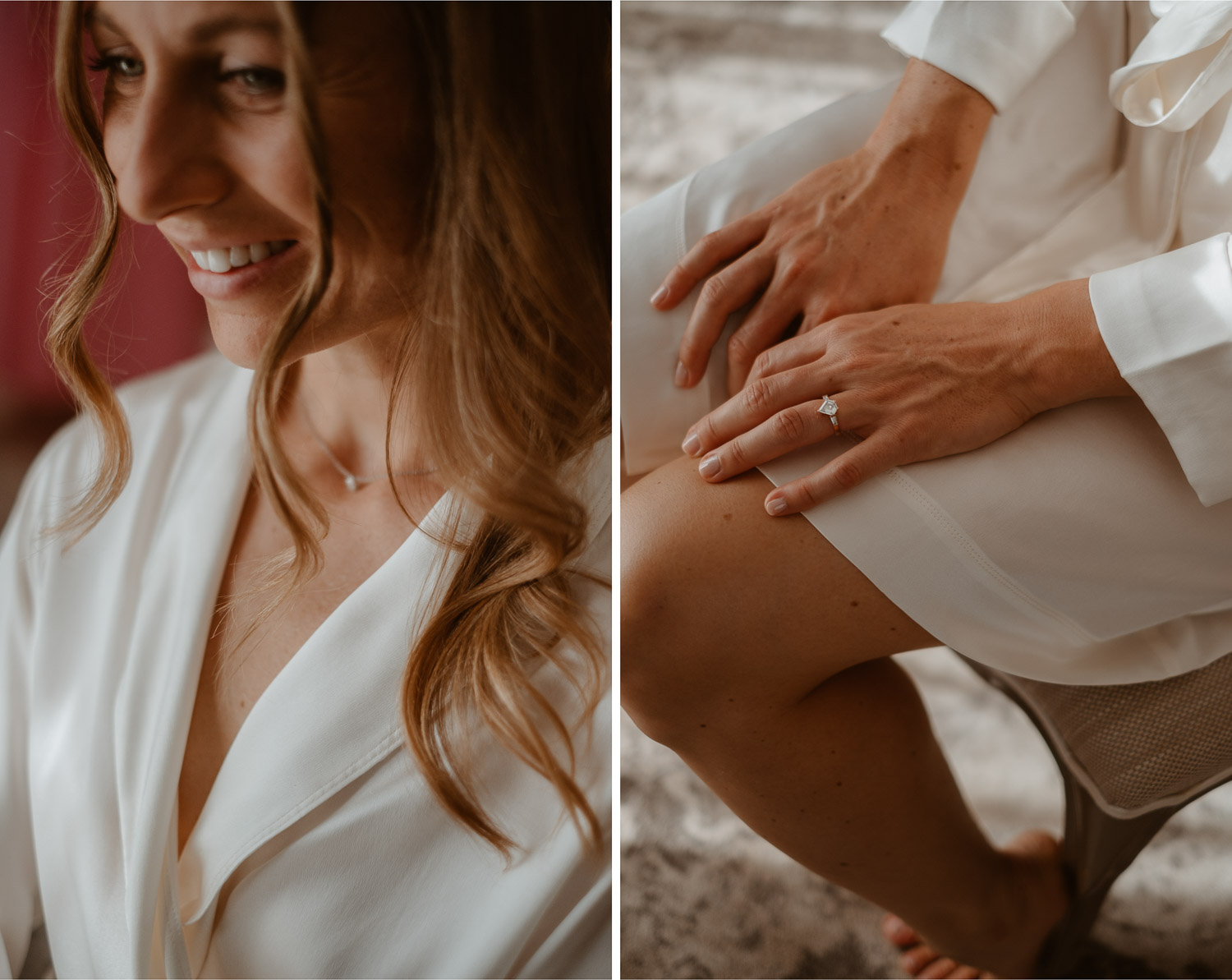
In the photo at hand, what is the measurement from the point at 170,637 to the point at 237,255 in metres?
0.26

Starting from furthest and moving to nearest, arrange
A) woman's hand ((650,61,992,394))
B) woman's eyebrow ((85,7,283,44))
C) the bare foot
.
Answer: the bare foot → woman's hand ((650,61,992,394)) → woman's eyebrow ((85,7,283,44))

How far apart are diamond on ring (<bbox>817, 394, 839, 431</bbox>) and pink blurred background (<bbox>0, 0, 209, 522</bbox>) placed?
42 cm

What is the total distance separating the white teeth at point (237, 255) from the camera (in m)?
0.62

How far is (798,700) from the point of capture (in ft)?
2.34

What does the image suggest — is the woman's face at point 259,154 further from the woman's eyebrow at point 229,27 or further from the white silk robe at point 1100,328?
the white silk robe at point 1100,328

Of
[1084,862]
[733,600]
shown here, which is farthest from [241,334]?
[1084,862]

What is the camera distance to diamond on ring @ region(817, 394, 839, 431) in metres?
0.65

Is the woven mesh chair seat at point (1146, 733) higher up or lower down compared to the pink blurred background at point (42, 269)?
lower down

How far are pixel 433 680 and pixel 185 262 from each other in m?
0.32

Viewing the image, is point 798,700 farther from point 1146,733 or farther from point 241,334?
point 241,334

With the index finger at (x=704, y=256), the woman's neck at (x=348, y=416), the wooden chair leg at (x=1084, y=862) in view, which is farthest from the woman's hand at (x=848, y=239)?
the wooden chair leg at (x=1084, y=862)

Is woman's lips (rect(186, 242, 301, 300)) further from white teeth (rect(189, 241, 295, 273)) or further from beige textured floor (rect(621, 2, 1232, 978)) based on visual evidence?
beige textured floor (rect(621, 2, 1232, 978))

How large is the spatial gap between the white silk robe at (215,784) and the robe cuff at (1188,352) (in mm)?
479

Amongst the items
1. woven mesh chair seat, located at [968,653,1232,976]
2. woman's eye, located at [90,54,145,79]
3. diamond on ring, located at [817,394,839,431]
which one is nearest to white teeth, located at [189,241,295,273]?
woman's eye, located at [90,54,145,79]
